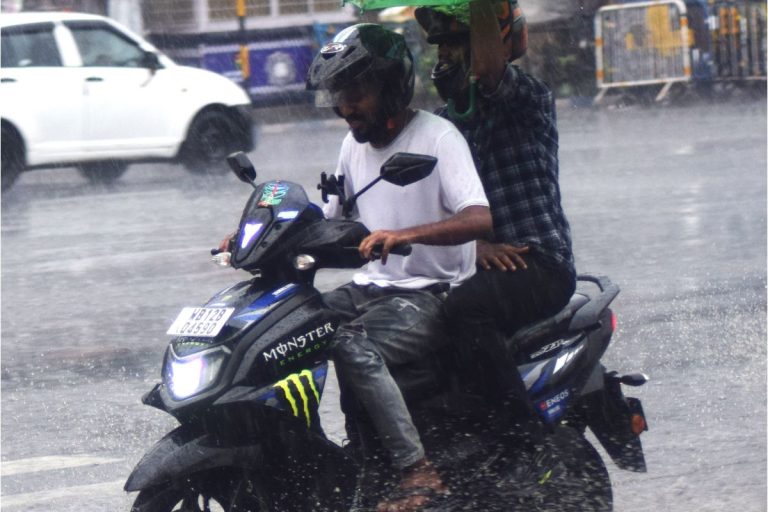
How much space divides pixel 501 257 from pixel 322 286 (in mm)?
4956

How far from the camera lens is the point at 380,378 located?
409cm

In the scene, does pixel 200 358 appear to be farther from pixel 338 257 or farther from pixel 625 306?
pixel 625 306

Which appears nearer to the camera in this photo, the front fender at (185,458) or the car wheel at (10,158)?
the front fender at (185,458)

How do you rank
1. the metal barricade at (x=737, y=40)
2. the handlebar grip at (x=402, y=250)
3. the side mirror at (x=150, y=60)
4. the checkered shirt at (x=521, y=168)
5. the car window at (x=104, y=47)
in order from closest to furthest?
the handlebar grip at (x=402, y=250) < the checkered shirt at (x=521, y=168) < the car window at (x=104, y=47) < the side mirror at (x=150, y=60) < the metal barricade at (x=737, y=40)

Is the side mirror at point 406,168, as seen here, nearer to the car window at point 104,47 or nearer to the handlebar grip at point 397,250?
the handlebar grip at point 397,250

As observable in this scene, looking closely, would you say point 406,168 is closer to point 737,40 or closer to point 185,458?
point 185,458

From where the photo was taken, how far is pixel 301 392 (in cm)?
396

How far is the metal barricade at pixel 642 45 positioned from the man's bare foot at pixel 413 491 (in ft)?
63.9

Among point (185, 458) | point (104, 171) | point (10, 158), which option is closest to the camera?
point (185, 458)

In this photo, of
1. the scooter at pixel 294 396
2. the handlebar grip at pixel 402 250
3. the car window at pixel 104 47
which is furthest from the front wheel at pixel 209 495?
the car window at pixel 104 47

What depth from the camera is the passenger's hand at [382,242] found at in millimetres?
3939

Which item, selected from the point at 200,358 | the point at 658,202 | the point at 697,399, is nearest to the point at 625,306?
the point at 697,399

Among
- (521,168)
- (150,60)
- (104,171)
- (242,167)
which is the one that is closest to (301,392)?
(242,167)

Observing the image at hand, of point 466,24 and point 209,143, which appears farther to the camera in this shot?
point 209,143
